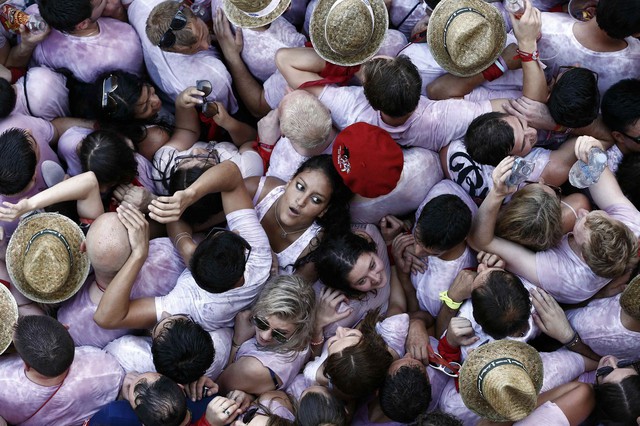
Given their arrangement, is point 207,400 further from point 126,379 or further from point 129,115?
point 129,115

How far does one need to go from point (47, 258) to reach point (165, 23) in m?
1.67

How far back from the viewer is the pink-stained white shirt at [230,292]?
457 centimetres

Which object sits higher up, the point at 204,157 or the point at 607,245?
the point at 607,245

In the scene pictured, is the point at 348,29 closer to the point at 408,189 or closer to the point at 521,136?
the point at 408,189

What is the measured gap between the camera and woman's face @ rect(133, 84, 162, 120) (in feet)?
16.6

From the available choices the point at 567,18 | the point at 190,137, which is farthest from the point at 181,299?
the point at 567,18

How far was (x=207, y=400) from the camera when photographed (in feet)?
14.7

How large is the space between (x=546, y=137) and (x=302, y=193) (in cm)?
157

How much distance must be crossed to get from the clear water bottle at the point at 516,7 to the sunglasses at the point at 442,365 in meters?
2.05

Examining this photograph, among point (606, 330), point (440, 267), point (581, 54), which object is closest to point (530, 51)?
point (581, 54)

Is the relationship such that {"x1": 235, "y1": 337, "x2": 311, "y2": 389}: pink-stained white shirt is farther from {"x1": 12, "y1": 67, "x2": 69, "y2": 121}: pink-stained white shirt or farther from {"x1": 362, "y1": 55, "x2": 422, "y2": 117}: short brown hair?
{"x1": 12, "y1": 67, "x2": 69, "y2": 121}: pink-stained white shirt

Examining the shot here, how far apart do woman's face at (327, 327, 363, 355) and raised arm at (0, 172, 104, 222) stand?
5.14 feet

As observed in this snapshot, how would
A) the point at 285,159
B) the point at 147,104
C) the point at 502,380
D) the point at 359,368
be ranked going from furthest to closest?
the point at 147,104 < the point at 285,159 < the point at 359,368 < the point at 502,380

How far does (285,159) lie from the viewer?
16.3 feet
